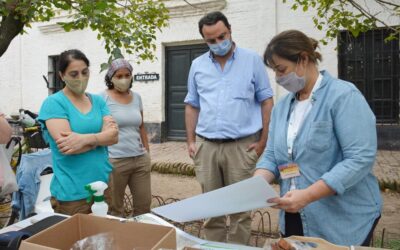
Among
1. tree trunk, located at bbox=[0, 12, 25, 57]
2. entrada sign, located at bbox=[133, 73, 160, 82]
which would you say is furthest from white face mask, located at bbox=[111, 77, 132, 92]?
entrada sign, located at bbox=[133, 73, 160, 82]

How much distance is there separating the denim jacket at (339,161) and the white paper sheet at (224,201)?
307 millimetres

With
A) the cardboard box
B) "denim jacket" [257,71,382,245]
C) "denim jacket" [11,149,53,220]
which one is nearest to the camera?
the cardboard box

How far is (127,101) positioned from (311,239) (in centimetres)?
232

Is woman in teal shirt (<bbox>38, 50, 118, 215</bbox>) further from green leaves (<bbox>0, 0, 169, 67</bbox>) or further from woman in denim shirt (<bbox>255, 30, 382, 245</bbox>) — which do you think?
woman in denim shirt (<bbox>255, 30, 382, 245</bbox>)

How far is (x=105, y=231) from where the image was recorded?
4.54ft

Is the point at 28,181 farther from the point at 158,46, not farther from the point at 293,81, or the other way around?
the point at 158,46

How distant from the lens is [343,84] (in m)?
1.59

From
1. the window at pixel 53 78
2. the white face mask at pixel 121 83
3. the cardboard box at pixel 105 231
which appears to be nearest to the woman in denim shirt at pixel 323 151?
the cardboard box at pixel 105 231

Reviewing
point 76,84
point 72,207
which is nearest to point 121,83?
point 76,84

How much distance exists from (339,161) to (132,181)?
2.13 metres

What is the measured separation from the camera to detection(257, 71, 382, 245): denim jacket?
149 cm

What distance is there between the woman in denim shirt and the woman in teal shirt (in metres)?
1.17

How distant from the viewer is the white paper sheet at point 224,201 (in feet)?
4.33

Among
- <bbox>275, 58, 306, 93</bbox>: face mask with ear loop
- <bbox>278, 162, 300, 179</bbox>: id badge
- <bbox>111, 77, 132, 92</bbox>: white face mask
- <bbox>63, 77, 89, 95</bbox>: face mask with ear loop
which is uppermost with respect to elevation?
<bbox>111, 77, 132, 92</bbox>: white face mask
